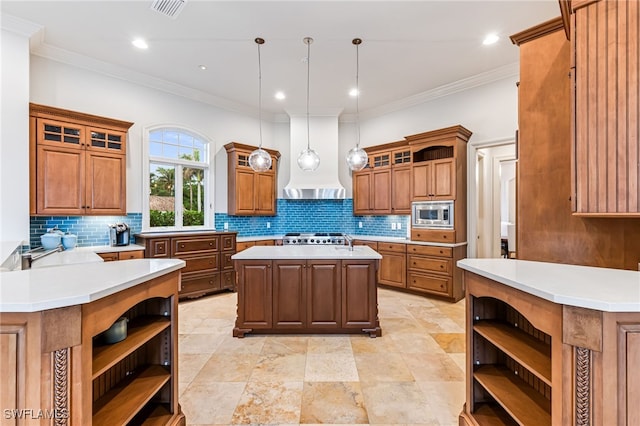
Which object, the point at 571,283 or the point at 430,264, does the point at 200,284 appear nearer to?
the point at 430,264

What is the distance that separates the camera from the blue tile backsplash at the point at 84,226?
3.62 meters

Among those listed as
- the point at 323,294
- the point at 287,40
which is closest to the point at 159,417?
the point at 323,294

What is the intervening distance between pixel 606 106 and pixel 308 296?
2.86 meters

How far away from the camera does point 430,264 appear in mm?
4637

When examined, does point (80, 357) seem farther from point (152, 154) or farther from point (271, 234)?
point (271, 234)

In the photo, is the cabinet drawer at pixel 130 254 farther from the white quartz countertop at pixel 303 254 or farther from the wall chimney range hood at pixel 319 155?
the wall chimney range hood at pixel 319 155

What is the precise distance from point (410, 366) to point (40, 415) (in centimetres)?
252

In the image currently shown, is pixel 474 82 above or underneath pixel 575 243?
above

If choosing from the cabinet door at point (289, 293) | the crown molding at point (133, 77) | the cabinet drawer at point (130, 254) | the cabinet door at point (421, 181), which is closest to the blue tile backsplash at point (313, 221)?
the cabinet door at point (421, 181)

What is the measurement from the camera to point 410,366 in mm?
2605

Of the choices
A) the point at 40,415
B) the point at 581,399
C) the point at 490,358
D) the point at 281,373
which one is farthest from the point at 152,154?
the point at 581,399

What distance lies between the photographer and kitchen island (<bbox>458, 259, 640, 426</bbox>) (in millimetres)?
1075

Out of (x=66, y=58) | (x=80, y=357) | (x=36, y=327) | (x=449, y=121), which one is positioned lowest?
(x=80, y=357)

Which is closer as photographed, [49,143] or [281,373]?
[281,373]
